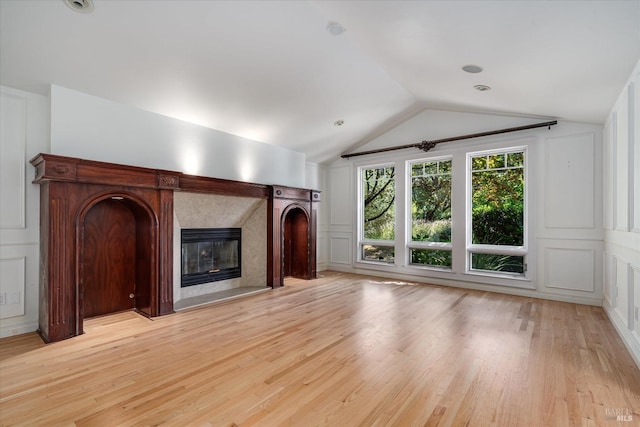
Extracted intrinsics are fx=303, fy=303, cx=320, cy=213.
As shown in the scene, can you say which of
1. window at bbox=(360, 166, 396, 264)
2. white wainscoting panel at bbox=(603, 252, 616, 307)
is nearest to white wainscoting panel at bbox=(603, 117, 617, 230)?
white wainscoting panel at bbox=(603, 252, 616, 307)

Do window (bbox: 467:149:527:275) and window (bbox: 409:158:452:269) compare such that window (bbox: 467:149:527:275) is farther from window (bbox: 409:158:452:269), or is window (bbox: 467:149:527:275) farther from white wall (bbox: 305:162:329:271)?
white wall (bbox: 305:162:329:271)

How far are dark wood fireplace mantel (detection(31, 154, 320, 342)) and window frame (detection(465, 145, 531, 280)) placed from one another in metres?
3.59

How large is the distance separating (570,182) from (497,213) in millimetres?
1120

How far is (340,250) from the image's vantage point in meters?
7.43

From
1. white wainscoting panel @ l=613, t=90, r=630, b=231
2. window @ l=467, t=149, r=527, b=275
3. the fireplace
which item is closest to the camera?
white wainscoting panel @ l=613, t=90, r=630, b=231

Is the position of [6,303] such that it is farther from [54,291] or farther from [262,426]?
[262,426]

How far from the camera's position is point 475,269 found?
222 inches

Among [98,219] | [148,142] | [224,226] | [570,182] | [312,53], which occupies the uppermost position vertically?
[312,53]

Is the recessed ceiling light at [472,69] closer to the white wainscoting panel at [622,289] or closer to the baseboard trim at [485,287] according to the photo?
the white wainscoting panel at [622,289]

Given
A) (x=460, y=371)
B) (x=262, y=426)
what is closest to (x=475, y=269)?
(x=460, y=371)

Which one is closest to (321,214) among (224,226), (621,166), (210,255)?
(224,226)

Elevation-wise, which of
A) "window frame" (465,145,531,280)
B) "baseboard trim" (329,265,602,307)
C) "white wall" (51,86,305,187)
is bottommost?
"baseboard trim" (329,265,602,307)

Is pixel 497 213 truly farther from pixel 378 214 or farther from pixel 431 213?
pixel 378 214

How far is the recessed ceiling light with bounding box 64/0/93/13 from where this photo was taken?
8.35 ft
